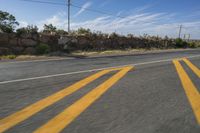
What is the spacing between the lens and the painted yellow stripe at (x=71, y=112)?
3.12 metres

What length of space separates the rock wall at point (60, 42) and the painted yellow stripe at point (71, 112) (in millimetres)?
10551

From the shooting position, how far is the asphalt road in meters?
3.23

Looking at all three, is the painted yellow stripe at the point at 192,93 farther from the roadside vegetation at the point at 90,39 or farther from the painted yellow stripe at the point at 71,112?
the roadside vegetation at the point at 90,39

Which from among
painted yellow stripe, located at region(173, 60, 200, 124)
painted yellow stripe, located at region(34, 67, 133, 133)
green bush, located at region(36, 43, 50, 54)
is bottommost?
painted yellow stripe, located at region(34, 67, 133, 133)

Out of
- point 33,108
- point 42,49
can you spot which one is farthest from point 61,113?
point 42,49

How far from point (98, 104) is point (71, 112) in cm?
59

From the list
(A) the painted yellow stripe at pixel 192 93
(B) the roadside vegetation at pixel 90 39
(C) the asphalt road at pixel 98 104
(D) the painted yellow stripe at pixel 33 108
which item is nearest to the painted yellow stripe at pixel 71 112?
(C) the asphalt road at pixel 98 104

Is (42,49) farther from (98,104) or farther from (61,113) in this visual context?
(61,113)

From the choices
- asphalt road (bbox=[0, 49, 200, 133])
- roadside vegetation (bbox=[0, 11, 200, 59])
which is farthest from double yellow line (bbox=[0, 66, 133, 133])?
roadside vegetation (bbox=[0, 11, 200, 59])

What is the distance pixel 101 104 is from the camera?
13.6 ft

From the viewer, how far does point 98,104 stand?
4133 mm

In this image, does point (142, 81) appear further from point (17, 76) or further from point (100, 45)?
point (100, 45)

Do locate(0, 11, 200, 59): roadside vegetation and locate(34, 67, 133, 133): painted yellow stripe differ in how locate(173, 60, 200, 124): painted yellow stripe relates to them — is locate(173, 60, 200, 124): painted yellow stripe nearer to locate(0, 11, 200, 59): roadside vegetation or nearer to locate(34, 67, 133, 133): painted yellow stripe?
locate(34, 67, 133, 133): painted yellow stripe

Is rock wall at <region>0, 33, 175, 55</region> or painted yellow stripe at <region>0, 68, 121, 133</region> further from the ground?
rock wall at <region>0, 33, 175, 55</region>
